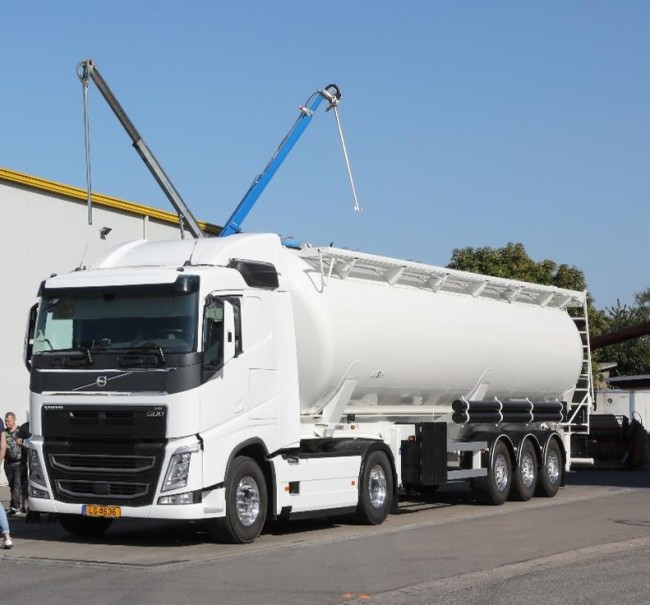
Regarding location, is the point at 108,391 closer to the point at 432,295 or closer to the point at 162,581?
the point at 162,581

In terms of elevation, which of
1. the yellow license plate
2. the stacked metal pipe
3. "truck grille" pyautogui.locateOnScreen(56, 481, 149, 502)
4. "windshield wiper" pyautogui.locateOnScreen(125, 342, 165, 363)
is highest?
"windshield wiper" pyautogui.locateOnScreen(125, 342, 165, 363)

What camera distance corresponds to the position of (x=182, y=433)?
1415 cm

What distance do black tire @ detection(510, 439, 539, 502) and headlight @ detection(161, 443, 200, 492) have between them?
9.63 meters

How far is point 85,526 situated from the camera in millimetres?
16016

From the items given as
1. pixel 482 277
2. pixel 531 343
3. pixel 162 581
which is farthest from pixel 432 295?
pixel 162 581

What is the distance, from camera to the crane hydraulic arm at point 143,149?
103 feet

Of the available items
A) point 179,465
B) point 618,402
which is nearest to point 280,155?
point 618,402

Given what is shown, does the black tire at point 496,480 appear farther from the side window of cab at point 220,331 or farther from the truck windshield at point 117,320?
the truck windshield at point 117,320

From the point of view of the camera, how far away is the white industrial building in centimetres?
2677

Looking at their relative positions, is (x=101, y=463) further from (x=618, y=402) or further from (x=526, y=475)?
(x=618, y=402)

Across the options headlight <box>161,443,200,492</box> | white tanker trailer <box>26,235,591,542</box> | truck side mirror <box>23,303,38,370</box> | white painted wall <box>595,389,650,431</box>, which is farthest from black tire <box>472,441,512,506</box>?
white painted wall <box>595,389,650,431</box>

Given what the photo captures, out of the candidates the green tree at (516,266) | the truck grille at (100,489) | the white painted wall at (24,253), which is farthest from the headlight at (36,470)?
A: the green tree at (516,266)

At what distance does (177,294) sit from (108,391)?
1373 millimetres

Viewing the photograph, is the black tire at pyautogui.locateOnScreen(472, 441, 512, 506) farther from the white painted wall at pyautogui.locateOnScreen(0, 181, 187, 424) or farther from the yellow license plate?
the white painted wall at pyautogui.locateOnScreen(0, 181, 187, 424)
